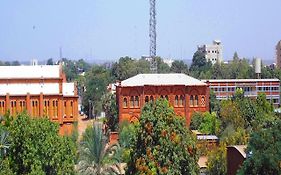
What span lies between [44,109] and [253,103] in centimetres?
1602

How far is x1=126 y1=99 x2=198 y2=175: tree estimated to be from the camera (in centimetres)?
2673

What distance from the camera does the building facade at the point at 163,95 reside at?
197 feet

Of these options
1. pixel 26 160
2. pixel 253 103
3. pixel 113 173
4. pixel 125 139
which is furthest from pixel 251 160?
pixel 253 103

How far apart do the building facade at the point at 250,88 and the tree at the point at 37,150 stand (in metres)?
43.7

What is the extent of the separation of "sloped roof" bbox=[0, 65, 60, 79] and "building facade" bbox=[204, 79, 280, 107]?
22922 mm

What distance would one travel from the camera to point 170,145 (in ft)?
88.3

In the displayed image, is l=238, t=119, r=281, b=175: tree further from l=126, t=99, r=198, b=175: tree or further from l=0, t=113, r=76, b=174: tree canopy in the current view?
l=0, t=113, r=76, b=174: tree canopy

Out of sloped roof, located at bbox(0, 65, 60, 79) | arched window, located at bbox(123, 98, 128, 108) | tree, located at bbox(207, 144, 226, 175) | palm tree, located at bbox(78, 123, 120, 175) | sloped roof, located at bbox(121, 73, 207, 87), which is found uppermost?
sloped roof, located at bbox(0, 65, 60, 79)

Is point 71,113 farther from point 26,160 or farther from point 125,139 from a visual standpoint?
point 26,160

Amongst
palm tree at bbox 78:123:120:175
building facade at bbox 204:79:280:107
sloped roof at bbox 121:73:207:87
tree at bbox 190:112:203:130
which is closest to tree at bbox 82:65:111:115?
building facade at bbox 204:79:280:107

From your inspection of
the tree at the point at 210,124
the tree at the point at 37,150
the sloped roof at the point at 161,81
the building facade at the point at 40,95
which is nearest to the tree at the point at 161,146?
the tree at the point at 37,150

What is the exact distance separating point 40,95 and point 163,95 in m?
12.5

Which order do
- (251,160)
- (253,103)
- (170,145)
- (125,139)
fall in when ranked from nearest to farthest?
(251,160) → (170,145) → (125,139) → (253,103)

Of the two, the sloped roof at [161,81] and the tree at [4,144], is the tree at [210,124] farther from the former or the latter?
the tree at [4,144]
